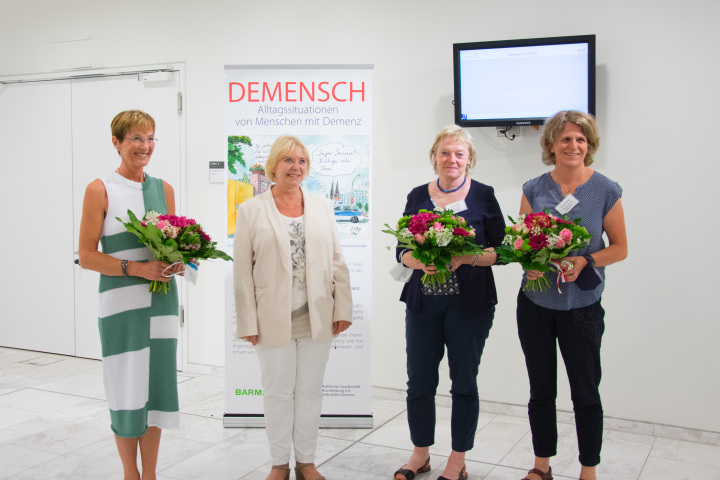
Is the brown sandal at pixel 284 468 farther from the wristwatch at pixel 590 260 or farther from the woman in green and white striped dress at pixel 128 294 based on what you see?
the wristwatch at pixel 590 260

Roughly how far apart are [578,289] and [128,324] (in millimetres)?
1893

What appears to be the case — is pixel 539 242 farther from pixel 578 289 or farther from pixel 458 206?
pixel 458 206

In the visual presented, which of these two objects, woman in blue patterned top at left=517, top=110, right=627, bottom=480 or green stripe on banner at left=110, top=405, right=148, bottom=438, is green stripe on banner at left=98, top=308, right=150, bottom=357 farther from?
woman in blue patterned top at left=517, top=110, right=627, bottom=480

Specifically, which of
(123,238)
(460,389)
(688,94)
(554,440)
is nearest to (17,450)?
(123,238)

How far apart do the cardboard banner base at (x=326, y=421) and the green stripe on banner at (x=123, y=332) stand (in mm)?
1401

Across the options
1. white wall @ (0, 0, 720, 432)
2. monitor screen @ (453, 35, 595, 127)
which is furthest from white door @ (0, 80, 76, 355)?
monitor screen @ (453, 35, 595, 127)

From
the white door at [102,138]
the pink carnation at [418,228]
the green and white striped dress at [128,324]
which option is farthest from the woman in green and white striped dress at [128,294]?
the white door at [102,138]

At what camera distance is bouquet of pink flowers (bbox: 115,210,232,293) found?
2.57m

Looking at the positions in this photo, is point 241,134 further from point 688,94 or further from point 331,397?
point 688,94

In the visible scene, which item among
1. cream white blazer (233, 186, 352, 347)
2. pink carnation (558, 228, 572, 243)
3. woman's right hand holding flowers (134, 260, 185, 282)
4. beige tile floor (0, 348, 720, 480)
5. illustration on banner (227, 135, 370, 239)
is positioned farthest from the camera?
illustration on banner (227, 135, 370, 239)

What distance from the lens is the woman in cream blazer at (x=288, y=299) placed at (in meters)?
2.89

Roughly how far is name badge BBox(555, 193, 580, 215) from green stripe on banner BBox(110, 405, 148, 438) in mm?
1973

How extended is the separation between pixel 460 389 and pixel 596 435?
0.61 meters

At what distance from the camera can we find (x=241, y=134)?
3850 millimetres
